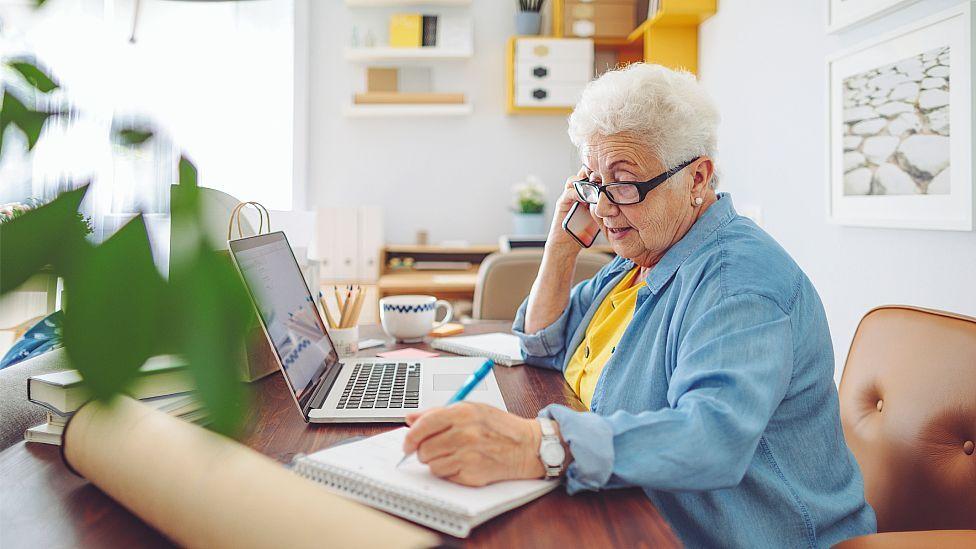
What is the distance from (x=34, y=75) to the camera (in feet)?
0.84

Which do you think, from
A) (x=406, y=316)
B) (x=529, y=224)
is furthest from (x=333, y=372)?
(x=529, y=224)

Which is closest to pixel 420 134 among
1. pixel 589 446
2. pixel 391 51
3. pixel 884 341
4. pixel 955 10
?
pixel 391 51

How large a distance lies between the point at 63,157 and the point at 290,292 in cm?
99

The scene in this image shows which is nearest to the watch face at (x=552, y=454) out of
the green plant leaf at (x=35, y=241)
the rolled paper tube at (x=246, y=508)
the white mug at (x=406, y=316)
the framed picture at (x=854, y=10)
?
the rolled paper tube at (x=246, y=508)

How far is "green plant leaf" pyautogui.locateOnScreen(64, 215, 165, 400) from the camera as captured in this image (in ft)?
0.63

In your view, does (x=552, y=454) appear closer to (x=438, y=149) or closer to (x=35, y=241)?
(x=35, y=241)

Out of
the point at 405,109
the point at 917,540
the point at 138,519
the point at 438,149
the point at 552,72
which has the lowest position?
the point at 917,540

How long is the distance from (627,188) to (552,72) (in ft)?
8.85

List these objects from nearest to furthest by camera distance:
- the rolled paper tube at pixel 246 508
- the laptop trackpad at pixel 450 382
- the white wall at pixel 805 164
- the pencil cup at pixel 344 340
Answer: the rolled paper tube at pixel 246 508 < the laptop trackpad at pixel 450 382 < the pencil cup at pixel 344 340 < the white wall at pixel 805 164

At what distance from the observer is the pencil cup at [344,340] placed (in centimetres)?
146

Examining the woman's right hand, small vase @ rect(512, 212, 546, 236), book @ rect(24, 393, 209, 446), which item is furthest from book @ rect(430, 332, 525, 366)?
small vase @ rect(512, 212, 546, 236)

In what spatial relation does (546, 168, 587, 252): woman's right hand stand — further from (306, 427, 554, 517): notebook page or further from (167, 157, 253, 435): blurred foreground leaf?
(167, 157, 253, 435): blurred foreground leaf

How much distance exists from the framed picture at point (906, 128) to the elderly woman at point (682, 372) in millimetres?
830

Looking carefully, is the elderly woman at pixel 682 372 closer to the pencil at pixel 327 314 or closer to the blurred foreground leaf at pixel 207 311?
the pencil at pixel 327 314
